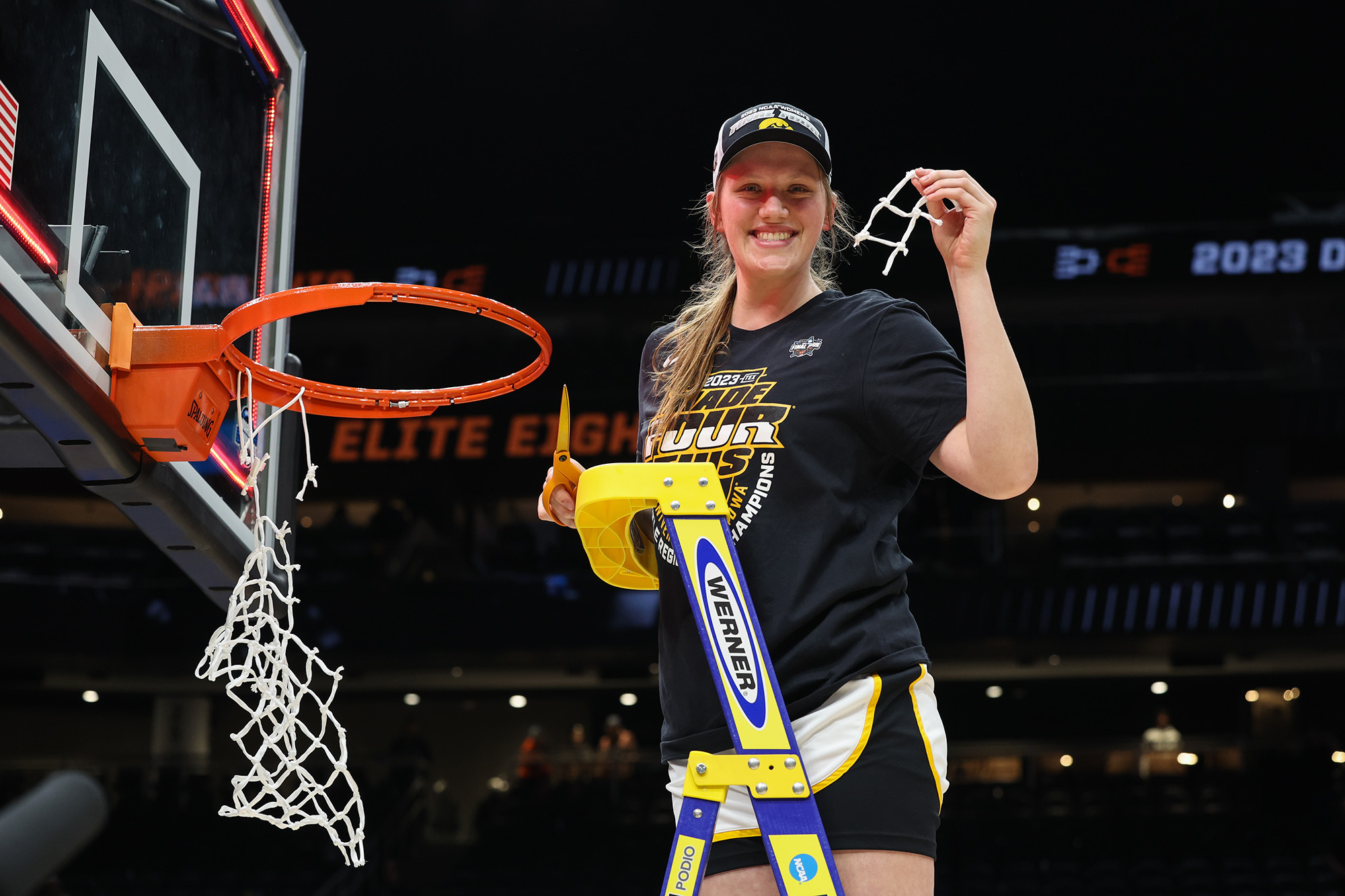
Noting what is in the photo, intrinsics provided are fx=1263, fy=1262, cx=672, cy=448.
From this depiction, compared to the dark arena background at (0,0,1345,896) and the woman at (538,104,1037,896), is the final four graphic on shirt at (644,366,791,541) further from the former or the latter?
the dark arena background at (0,0,1345,896)

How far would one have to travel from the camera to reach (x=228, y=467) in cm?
273

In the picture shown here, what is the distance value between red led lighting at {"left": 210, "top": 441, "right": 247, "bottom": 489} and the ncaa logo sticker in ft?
5.16

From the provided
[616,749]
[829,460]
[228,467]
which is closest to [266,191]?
[228,467]

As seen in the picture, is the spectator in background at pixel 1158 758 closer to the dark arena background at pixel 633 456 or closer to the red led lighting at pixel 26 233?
the dark arena background at pixel 633 456

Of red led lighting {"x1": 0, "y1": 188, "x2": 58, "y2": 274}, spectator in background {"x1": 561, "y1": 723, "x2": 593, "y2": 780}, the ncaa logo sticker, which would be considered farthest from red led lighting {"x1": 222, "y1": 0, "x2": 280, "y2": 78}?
spectator in background {"x1": 561, "y1": 723, "x2": 593, "y2": 780}

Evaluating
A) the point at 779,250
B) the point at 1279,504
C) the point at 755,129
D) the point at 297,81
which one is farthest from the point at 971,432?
the point at 1279,504

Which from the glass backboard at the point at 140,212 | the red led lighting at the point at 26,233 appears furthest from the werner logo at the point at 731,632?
the red led lighting at the point at 26,233

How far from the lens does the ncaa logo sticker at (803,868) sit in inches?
60.2

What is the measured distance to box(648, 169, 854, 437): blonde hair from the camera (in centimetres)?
193

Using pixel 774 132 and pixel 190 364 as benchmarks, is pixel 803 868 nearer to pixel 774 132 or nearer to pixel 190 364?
pixel 774 132

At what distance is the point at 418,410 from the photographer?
103 inches

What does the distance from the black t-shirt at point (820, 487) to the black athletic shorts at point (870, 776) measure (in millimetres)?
28

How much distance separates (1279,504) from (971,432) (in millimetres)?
12646

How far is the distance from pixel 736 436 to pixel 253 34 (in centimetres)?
189
